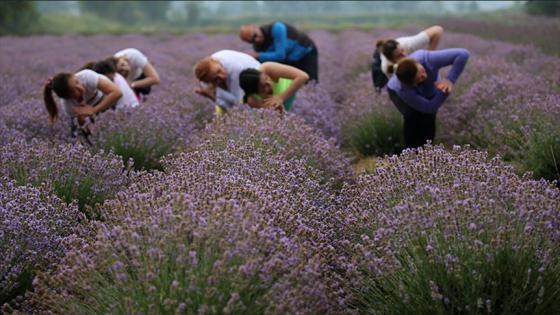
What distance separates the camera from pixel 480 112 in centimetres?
521

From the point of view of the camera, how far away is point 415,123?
4.48 m

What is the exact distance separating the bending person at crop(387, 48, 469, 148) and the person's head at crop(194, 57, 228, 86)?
130cm

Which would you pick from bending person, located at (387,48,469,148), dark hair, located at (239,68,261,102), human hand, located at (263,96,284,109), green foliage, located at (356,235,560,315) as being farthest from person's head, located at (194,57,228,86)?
green foliage, located at (356,235,560,315)

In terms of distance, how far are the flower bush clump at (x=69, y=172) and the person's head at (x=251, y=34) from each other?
2726mm

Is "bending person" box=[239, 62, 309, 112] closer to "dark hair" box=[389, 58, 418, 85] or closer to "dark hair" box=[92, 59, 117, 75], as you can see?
"dark hair" box=[389, 58, 418, 85]

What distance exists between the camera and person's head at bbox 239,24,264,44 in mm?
5787

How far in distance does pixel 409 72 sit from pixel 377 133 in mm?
1725

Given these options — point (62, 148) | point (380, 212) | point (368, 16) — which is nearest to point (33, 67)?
point (62, 148)

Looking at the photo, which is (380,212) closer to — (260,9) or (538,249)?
(538,249)

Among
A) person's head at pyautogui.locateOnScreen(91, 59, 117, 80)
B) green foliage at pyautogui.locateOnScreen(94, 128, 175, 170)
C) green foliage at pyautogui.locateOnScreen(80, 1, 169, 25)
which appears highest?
Result: person's head at pyautogui.locateOnScreen(91, 59, 117, 80)

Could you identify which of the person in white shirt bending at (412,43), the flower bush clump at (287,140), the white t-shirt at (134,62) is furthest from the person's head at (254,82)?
the white t-shirt at (134,62)

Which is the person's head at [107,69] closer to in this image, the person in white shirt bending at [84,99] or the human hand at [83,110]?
the person in white shirt bending at [84,99]

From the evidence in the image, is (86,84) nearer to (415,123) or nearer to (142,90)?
(142,90)

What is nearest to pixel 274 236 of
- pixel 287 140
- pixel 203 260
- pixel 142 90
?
pixel 203 260
